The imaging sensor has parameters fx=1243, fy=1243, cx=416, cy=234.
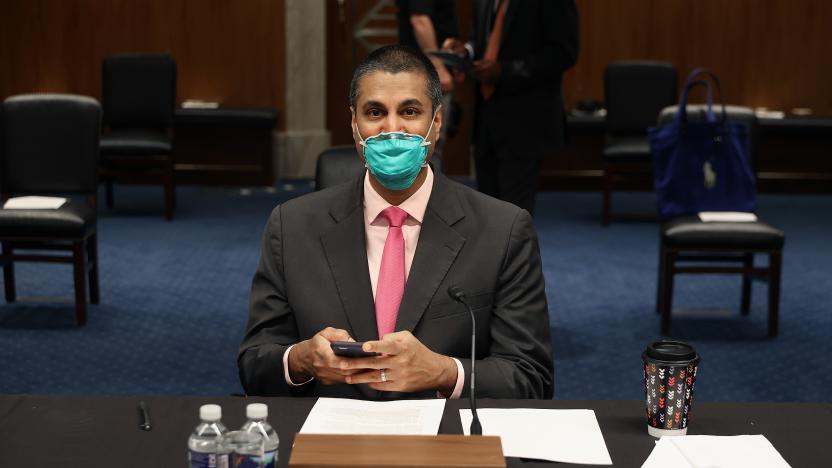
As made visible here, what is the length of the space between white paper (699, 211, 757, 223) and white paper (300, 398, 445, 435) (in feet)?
12.4

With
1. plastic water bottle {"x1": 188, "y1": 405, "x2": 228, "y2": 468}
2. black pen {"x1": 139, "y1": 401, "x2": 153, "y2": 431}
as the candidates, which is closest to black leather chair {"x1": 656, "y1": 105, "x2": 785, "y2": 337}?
black pen {"x1": 139, "y1": 401, "x2": 153, "y2": 431}

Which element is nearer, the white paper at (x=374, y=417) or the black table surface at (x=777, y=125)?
the white paper at (x=374, y=417)

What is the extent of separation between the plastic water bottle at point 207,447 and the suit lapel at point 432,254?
0.89 meters

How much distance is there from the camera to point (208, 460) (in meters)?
2.07

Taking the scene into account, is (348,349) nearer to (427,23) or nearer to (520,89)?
(520,89)

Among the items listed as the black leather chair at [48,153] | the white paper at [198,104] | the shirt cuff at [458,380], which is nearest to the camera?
the shirt cuff at [458,380]

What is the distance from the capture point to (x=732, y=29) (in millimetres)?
11000

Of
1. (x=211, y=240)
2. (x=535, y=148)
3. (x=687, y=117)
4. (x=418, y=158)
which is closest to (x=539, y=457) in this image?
(x=418, y=158)

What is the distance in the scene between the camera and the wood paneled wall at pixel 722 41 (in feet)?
36.0

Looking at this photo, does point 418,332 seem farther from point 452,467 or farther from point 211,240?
point 211,240

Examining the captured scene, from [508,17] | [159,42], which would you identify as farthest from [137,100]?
[508,17]

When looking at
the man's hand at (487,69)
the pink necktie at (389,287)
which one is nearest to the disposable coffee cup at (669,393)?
the pink necktie at (389,287)

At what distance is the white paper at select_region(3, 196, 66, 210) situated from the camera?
629 centimetres

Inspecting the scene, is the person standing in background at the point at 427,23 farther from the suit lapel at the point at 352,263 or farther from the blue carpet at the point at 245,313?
the suit lapel at the point at 352,263
